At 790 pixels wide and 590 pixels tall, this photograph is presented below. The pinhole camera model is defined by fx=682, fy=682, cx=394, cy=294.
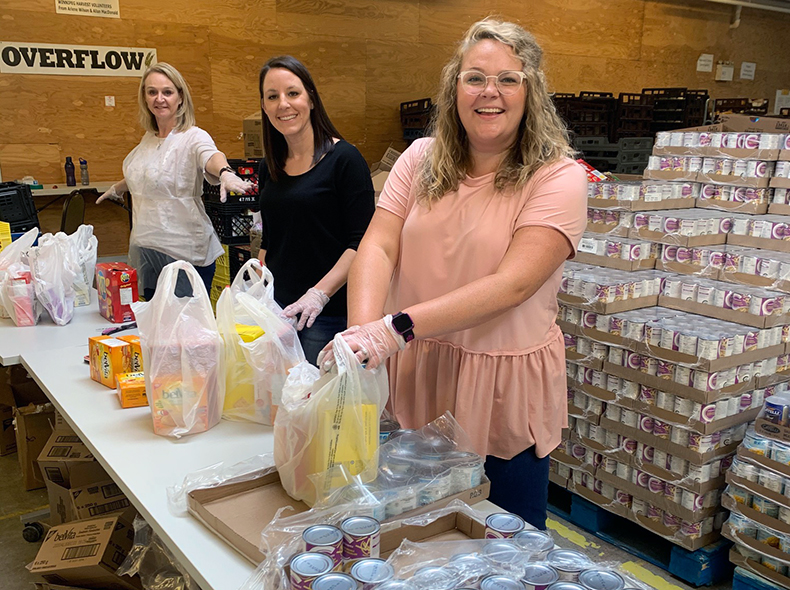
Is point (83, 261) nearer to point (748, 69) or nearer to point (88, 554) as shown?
point (88, 554)

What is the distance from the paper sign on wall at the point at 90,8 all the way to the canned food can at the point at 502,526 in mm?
6169

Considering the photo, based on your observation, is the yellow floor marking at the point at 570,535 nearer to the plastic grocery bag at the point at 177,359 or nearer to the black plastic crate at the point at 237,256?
the plastic grocery bag at the point at 177,359

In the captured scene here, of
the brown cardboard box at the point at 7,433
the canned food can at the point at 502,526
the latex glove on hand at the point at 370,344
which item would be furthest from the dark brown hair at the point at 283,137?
the brown cardboard box at the point at 7,433

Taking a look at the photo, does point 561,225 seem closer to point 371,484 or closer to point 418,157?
point 418,157

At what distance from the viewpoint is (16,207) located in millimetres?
3857

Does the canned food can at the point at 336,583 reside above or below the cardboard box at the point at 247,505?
above

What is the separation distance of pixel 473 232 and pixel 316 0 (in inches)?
244

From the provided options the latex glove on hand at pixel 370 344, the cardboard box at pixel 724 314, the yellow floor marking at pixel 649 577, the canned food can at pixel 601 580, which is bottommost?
the yellow floor marking at pixel 649 577

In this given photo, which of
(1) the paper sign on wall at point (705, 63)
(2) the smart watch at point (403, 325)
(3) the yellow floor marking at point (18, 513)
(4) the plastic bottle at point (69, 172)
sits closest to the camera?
(2) the smart watch at point (403, 325)

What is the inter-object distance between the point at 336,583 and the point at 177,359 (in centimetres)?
95

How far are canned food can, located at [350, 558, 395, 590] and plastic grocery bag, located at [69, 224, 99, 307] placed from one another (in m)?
2.32

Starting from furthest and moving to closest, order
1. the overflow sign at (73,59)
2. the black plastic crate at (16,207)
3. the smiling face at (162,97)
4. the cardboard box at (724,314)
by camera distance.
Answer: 1. the overflow sign at (73,59)
2. the black plastic crate at (16,207)
3. the smiling face at (162,97)
4. the cardboard box at (724,314)

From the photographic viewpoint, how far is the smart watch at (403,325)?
1377mm

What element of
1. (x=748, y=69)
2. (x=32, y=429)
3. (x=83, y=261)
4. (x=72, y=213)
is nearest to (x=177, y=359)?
(x=83, y=261)
